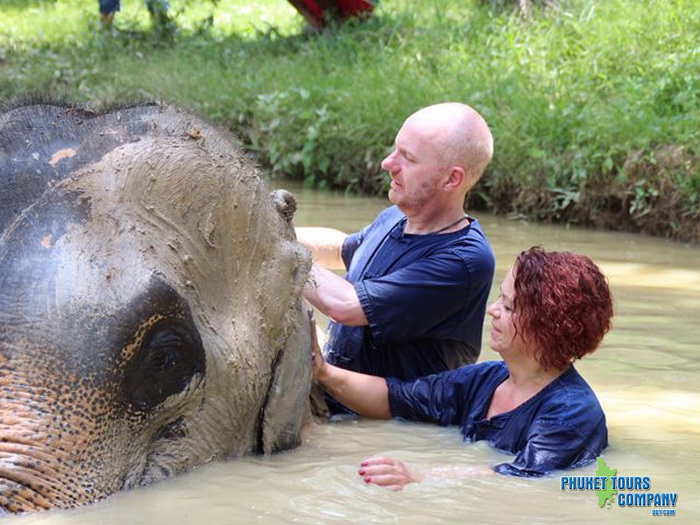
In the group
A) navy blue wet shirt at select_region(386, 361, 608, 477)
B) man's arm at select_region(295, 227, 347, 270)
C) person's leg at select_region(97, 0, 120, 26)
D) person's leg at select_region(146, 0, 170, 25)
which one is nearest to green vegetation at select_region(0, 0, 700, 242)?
person's leg at select_region(146, 0, 170, 25)

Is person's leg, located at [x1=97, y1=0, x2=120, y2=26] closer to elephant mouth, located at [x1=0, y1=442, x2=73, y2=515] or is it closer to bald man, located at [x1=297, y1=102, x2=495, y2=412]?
bald man, located at [x1=297, y1=102, x2=495, y2=412]

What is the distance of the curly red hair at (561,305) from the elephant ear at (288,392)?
2.49 ft

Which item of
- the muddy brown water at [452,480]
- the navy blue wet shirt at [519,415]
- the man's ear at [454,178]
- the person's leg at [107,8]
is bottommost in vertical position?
the muddy brown water at [452,480]

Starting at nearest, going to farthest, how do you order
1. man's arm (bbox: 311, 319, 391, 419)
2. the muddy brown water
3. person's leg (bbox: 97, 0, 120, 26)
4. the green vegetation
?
the muddy brown water
man's arm (bbox: 311, 319, 391, 419)
the green vegetation
person's leg (bbox: 97, 0, 120, 26)

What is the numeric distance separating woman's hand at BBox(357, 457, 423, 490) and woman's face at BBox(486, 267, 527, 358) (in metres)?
0.60

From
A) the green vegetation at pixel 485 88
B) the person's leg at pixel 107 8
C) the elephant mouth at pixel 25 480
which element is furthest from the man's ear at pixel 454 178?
the person's leg at pixel 107 8

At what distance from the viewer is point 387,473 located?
4.29 metres

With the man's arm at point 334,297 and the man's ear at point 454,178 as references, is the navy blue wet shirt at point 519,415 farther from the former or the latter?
the man's ear at point 454,178

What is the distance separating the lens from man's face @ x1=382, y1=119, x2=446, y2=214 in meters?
5.32

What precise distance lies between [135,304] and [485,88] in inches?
361

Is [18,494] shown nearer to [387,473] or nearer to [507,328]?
[387,473]

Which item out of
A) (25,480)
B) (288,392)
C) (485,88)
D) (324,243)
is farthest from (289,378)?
(485,88)

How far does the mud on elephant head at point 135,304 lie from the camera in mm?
3473

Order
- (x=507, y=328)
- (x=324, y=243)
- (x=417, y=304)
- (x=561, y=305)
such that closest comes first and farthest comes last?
(x=561, y=305)
(x=507, y=328)
(x=417, y=304)
(x=324, y=243)
